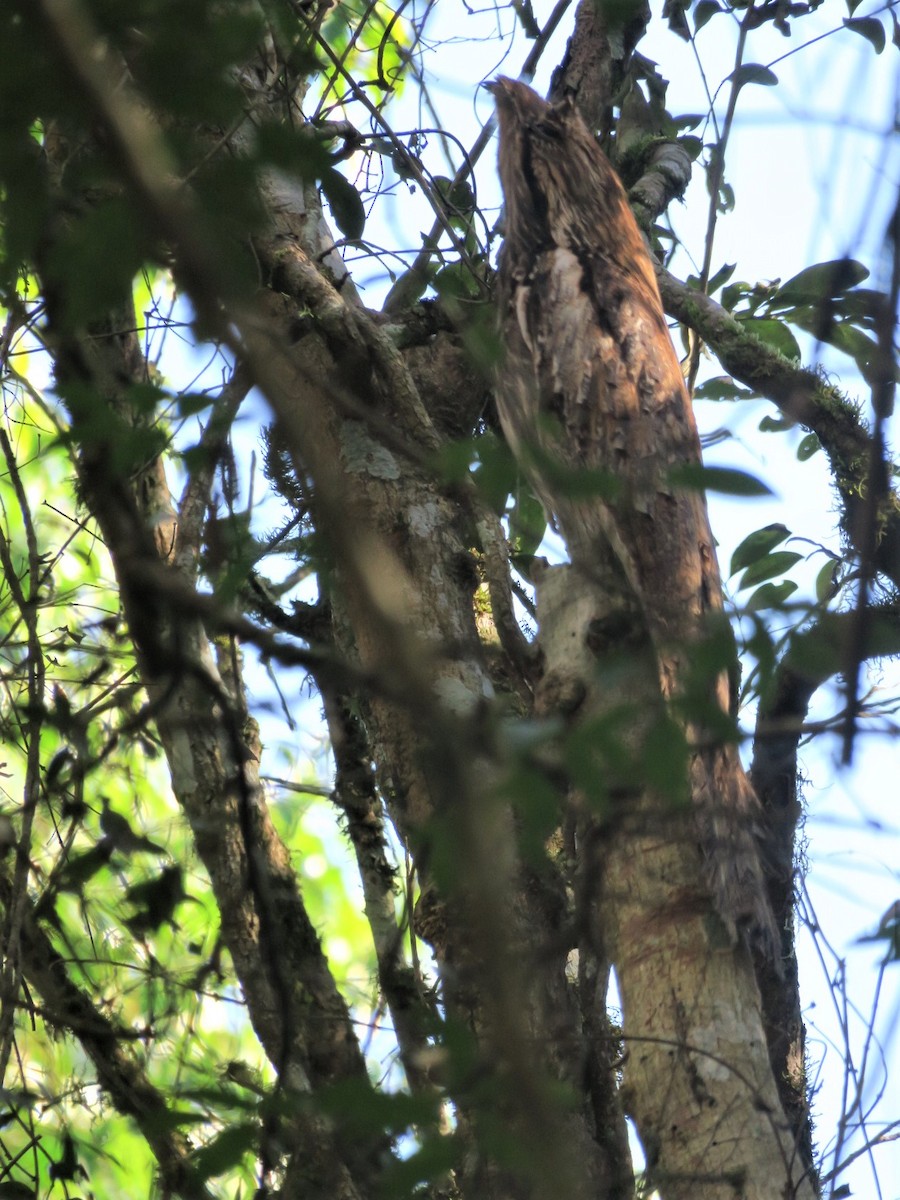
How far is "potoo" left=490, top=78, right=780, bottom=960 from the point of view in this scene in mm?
2691

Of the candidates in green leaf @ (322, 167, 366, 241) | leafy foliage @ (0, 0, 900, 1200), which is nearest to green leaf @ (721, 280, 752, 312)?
leafy foliage @ (0, 0, 900, 1200)

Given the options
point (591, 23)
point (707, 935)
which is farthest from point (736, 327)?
point (707, 935)

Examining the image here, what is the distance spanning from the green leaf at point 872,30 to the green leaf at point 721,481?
110 inches

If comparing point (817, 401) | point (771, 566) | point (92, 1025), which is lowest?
point (92, 1025)

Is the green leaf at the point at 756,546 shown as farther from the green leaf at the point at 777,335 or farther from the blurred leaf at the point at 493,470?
the blurred leaf at the point at 493,470

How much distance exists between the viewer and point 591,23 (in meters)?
4.00

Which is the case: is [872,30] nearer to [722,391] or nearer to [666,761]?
[722,391]

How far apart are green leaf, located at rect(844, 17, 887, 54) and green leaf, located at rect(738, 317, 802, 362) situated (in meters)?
0.87

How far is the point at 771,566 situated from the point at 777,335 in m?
0.98

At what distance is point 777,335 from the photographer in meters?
Result: 3.90

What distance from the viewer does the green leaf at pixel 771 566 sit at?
336cm

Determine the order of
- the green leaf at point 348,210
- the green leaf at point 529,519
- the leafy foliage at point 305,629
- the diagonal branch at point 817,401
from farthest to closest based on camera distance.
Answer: the diagonal branch at point 817,401 → the green leaf at point 529,519 → the green leaf at point 348,210 → the leafy foliage at point 305,629

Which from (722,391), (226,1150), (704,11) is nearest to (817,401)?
(722,391)

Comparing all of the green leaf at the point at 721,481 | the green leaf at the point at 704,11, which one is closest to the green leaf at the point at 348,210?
the green leaf at the point at 704,11
